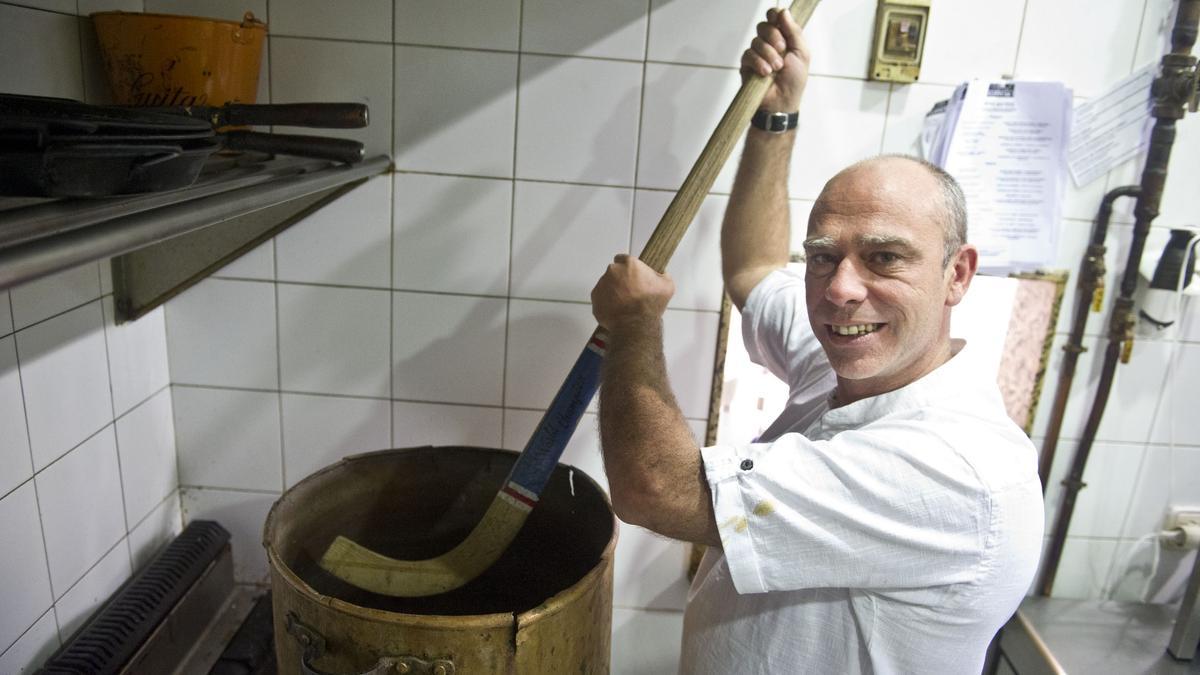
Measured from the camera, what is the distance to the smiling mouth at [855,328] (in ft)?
2.76

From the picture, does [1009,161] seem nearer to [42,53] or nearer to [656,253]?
[656,253]

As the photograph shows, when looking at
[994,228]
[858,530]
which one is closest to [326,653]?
[858,530]

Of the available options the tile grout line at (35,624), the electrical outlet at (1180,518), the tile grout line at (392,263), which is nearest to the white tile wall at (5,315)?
the tile grout line at (35,624)

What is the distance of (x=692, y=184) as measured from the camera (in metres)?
0.89

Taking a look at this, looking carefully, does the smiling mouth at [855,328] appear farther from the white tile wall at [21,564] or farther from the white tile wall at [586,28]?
the white tile wall at [21,564]

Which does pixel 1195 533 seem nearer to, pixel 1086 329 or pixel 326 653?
pixel 1086 329

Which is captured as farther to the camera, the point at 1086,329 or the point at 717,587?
the point at 1086,329

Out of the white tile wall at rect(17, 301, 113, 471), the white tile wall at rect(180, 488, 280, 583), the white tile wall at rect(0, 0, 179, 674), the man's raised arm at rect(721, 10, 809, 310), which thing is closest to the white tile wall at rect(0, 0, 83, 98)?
the white tile wall at rect(0, 0, 179, 674)

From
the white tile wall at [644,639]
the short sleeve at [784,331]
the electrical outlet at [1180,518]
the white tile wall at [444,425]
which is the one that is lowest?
the white tile wall at [644,639]

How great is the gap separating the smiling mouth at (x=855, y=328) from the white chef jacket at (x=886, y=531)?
0.08 metres

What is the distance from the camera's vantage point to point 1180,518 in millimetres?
1364

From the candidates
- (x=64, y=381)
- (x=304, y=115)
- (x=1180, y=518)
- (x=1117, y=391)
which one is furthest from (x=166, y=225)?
(x=1180, y=518)

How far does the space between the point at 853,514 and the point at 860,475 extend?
39 millimetres

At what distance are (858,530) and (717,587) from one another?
25 centimetres
